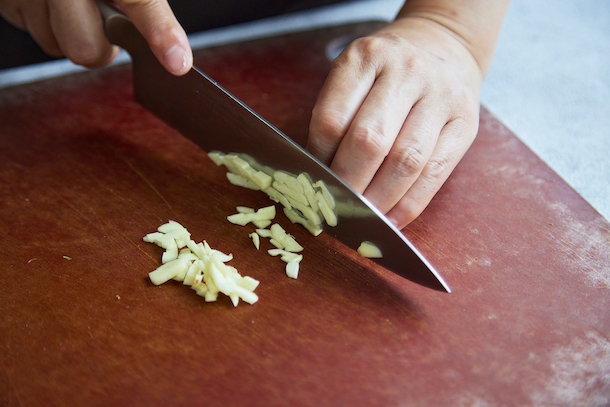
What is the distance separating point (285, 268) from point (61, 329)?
35 centimetres

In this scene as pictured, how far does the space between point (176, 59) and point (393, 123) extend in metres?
0.40

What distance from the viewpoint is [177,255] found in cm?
82

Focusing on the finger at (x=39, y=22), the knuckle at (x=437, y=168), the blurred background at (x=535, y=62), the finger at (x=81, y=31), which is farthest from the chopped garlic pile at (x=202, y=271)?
the blurred background at (x=535, y=62)

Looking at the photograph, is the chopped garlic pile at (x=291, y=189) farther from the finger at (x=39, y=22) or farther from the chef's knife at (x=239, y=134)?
the finger at (x=39, y=22)

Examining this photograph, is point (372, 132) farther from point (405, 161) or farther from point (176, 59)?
point (176, 59)

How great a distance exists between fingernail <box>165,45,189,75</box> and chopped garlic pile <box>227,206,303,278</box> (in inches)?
10.7

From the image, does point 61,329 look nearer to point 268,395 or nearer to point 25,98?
point 268,395

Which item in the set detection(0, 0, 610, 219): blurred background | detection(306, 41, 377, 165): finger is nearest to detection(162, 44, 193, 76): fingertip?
detection(306, 41, 377, 165): finger

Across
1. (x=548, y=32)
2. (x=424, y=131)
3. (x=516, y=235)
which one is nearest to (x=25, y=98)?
(x=424, y=131)

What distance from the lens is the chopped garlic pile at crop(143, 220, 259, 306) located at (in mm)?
754

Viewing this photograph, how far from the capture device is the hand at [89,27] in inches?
34.7

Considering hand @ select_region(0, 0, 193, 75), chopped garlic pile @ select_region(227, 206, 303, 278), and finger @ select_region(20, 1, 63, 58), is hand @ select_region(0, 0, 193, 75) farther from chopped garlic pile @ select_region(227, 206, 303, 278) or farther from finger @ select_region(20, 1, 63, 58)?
chopped garlic pile @ select_region(227, 206, 303, 278)

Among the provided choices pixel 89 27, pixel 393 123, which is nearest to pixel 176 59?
pixel 89 27

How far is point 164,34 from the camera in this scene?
879mm
